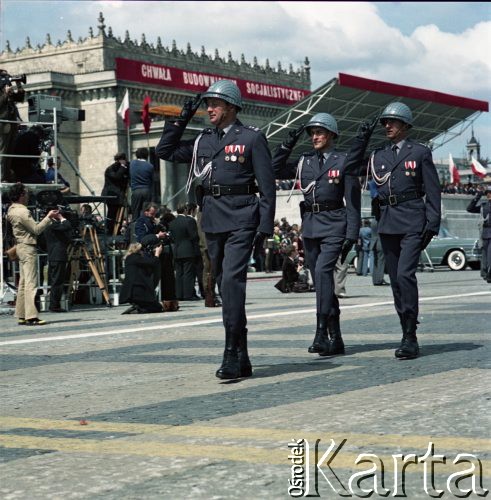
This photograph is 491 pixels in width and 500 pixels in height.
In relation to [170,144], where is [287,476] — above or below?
below

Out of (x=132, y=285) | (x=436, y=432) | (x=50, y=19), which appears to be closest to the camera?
(x=436, y=432)

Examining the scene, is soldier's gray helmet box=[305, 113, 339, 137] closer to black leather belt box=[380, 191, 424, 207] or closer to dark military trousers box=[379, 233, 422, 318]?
black leather belt box=[380, 191, 424, 207]

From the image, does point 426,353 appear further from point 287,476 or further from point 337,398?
point 287,476

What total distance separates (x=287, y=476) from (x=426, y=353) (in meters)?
4.95

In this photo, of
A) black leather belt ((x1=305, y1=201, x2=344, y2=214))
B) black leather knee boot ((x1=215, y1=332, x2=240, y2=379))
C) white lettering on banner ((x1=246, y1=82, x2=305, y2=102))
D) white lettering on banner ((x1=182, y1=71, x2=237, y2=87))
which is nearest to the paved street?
black leather knee boot ((x1=215, y1=332, x2=240, y2=379))

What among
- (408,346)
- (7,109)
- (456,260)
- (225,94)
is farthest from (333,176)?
(456,260)

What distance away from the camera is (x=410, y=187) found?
9586mm

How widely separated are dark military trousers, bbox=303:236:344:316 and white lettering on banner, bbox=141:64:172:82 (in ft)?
267

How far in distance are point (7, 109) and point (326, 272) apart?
1061 cm

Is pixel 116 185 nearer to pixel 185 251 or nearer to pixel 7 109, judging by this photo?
pixel 185 251

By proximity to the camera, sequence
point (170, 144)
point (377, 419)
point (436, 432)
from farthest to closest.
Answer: point (170, 144) → point (377, 419) → point (436, 432)

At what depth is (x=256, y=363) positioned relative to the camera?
9336mm

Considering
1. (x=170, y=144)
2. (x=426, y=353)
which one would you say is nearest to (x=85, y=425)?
(x=170, y=144)

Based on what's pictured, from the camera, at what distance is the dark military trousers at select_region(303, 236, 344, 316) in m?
9.91
